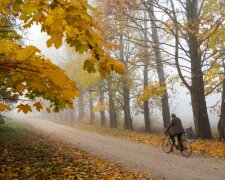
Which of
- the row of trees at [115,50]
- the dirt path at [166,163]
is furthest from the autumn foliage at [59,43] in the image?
the dirt path at [166,163]

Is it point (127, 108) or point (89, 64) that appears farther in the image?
point (127, 108)

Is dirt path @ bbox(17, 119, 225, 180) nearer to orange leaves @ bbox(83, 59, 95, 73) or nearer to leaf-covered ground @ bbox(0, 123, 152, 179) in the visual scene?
leaf-covered ground @ bbox(0, 123, 152, 179)

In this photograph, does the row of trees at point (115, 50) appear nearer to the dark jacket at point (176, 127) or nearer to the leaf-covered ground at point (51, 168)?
the leaf-covered ground at point (51, 168)

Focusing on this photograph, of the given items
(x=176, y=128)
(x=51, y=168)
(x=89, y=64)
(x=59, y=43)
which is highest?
(x=59, y=43)

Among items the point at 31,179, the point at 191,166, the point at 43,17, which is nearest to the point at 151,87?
the point at 191,166

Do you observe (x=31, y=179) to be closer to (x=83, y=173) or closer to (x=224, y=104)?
(x=83, y=173)

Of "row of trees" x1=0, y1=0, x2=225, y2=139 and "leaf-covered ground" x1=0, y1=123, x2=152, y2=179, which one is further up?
"row of trees" x1=0, y1=0, x2=225, y2=139

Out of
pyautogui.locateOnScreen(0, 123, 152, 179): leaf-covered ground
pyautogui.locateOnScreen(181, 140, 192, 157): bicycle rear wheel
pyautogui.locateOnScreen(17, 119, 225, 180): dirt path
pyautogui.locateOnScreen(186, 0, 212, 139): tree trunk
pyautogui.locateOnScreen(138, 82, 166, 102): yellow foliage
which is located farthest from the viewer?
pyautogui.locateOnScreen(138, 82, 166, 102): yellow foliage

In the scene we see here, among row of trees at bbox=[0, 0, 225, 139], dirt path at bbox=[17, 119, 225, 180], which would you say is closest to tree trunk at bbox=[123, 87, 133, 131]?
row of trees at bbox=[0, 0, 225, 139]

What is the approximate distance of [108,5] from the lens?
1500 cm

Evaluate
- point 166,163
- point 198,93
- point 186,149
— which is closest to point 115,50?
point 166,163

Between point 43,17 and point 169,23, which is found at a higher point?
point 169,23

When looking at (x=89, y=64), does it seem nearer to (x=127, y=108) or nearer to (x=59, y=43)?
(x=59, y=43)

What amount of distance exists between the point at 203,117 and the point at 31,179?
11341 mm
